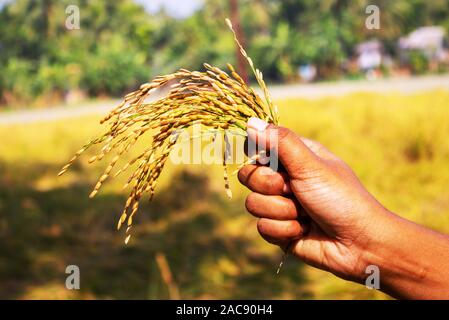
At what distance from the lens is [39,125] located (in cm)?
1409

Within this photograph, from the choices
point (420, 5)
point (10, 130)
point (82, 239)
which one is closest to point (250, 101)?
point (82, 239)

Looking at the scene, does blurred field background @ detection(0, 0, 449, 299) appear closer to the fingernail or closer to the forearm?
the forearm

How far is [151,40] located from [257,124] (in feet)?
145

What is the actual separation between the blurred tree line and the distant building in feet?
3.00

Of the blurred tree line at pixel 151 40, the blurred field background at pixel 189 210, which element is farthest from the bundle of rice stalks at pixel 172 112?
the blurred tree line at pixel 151 40

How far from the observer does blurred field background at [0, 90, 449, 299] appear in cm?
495

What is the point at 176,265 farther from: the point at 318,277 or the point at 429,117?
the point at 429,117

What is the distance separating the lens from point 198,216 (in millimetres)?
7023

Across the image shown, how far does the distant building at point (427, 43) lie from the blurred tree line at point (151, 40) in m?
0.91
